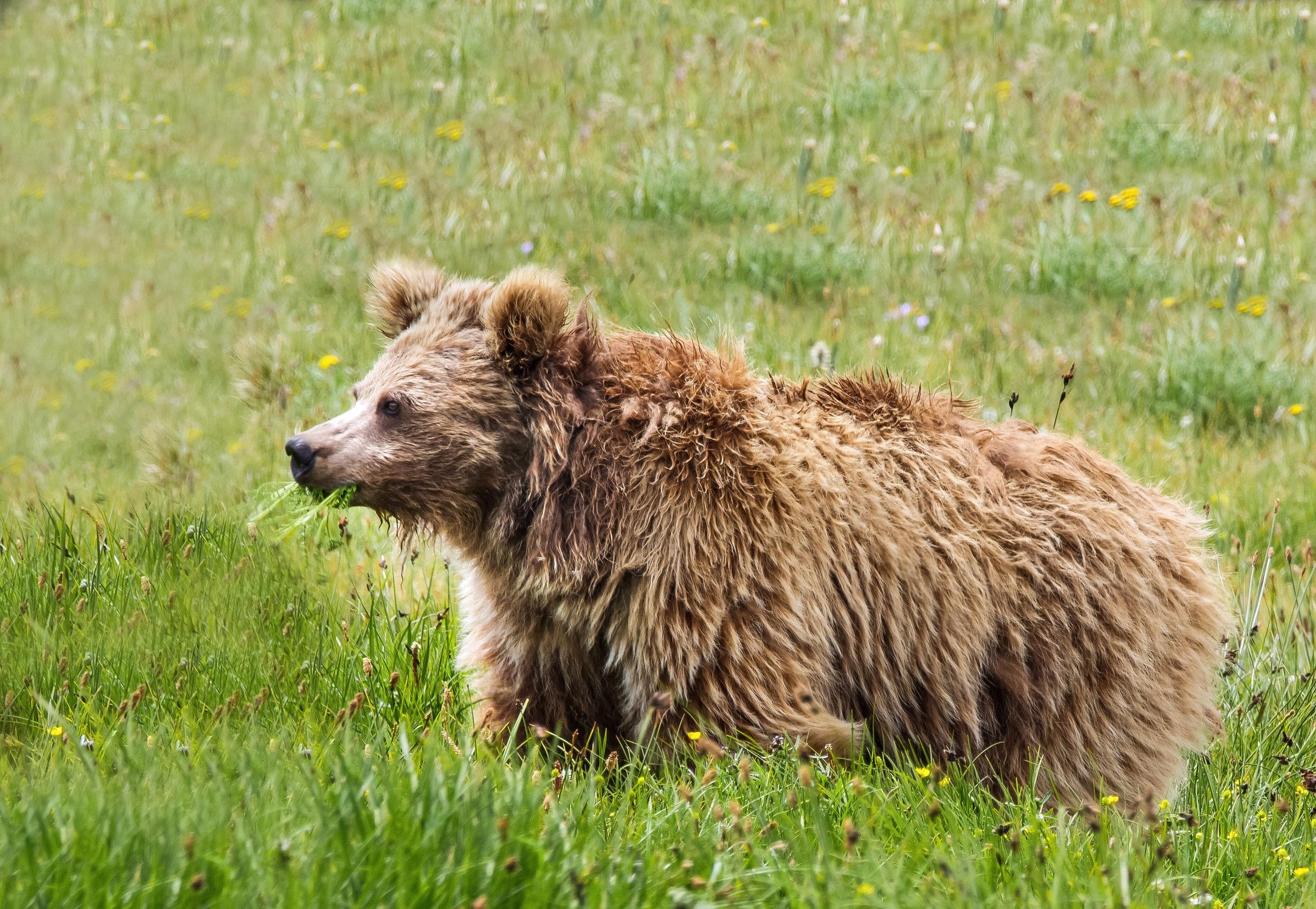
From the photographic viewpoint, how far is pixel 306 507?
12.6ft

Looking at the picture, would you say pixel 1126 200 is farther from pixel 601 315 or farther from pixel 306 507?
pixel 306 507

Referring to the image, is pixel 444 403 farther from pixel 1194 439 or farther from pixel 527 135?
pixel 527 135

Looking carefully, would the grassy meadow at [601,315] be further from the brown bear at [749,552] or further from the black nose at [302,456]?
the black nose at [302,456]

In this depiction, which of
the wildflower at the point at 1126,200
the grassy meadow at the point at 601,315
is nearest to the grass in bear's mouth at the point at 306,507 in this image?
the grassy meadow at the point at 601,315

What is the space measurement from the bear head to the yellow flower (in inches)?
247

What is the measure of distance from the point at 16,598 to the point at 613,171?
559cm

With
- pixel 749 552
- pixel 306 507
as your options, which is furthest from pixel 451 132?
pixel 749 552

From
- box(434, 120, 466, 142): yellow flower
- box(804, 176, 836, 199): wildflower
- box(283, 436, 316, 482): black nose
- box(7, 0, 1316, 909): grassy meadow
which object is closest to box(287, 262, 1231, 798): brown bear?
box(283, 436, 316, 482): black nose

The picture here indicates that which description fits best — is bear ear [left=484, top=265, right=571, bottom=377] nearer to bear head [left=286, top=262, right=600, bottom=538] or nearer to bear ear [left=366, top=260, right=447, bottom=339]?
bear head [left=286, top=262, right=600, bottom=538]

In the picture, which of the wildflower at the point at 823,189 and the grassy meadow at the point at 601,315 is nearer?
the grassy meadow at the point at 601,315

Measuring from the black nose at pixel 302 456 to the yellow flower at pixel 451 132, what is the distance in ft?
21.7

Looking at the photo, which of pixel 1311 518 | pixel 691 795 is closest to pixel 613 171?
pixel 1311 518

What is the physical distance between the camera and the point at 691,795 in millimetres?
2789

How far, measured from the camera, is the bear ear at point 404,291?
3.85m
